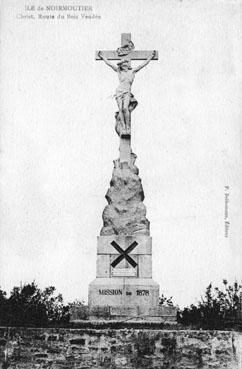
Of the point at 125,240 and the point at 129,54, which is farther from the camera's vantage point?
the point at 129,54

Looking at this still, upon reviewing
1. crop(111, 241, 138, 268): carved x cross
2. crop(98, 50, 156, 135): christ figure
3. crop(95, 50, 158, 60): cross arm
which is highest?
crop(95, 50, 158, 60): cross arm

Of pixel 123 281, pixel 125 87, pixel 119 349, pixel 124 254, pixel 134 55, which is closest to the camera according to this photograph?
pixel 119 349

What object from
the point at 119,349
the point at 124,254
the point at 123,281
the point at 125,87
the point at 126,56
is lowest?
the point at 119,349

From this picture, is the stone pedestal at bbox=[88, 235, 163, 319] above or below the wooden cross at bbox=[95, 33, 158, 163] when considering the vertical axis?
below

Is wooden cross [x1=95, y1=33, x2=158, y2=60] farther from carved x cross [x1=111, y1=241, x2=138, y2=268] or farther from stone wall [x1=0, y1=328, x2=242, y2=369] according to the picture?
stone wall [x1=0, y1=328, x2=242, y2=369]

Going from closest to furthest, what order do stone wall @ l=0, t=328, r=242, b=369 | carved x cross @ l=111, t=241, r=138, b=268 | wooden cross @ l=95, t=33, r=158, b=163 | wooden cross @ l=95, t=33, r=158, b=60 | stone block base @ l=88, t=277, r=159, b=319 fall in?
stone wall @ l=0, t=328, r=242, b=369, stone block base @ l=88, t=277, r=159, b=319, carved x cross @ l=111, t=241, r=138, b=268, wooden cross @ l=95, t=33, r=158, b=163, wooden cross @ l=95, t=33, r=158, b=60

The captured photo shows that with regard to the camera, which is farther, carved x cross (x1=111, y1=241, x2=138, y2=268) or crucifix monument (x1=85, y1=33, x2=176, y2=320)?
carved x cross (x1=111, y1=241, x2=138, y2=268)

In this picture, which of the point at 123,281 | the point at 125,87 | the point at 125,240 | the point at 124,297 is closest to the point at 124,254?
the point at 125,240

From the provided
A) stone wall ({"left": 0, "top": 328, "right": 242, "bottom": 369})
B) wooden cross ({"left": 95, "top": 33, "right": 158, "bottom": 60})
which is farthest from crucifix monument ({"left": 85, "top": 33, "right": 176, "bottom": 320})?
stone wall ({"left": 0, "top": 328, "right": 242, "bottom": 369})

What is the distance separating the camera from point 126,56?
1188 centimetres

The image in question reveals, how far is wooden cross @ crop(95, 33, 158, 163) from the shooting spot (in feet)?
37.9

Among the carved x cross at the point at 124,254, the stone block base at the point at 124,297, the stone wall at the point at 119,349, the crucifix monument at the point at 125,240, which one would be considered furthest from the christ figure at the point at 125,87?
the stone wall at the point at 119,349

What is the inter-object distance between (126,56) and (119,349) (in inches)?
233

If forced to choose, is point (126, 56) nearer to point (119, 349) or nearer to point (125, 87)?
point (125, 87)
